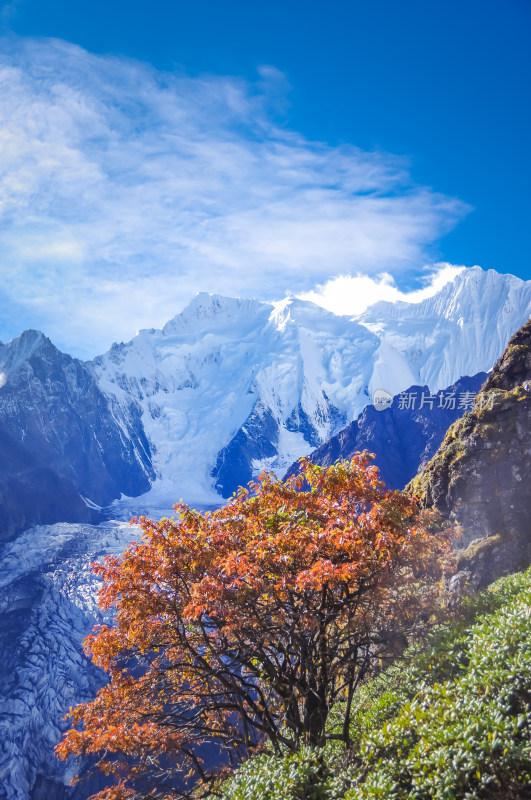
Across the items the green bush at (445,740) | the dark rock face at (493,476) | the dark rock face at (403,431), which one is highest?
the dark rock face at (403,431)

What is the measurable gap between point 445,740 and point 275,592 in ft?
16.3

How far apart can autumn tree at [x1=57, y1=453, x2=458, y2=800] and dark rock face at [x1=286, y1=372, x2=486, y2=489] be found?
476 ft

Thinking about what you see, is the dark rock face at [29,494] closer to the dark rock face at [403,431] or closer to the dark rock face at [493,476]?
the dark rock face at [403,431]

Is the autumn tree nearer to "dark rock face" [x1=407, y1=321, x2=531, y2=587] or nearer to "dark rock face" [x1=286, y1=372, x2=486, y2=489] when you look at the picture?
"dark rock face" [x1=407, y1=321, x2=531, y2=587]

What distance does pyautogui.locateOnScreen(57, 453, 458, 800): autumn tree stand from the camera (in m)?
10.6

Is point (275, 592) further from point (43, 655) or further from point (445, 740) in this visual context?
point (43, 655)

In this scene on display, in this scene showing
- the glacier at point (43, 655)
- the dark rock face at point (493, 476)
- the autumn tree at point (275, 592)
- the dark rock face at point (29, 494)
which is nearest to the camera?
the autumn tree at point (275, 592)

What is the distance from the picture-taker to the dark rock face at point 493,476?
18.5m

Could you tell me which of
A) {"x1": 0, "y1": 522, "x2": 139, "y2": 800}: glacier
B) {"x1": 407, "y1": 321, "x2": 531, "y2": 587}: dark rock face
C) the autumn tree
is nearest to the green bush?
the autumn tree

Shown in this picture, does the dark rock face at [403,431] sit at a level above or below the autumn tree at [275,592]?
above

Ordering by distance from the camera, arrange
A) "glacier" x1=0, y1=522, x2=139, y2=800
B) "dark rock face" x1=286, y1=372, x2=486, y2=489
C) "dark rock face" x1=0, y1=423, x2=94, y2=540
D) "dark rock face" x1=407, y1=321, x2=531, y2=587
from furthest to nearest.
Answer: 1. "dark rock face" x1=286, y1=372, x2=486, y2=489
2. "dark rock face" x1=0, y1=423, x2=94, y2=540
3. "glacier" x1=0, y1=522, x2=139, y2=800
4. "dark rock face" x1=407, y1=321, x2=531, y2=587

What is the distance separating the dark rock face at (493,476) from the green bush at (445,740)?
875 centimetres

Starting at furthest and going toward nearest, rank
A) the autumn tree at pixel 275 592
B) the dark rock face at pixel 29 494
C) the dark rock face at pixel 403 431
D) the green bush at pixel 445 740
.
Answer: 1. the dark rock face at pixel 403 431
2. the dark rock face at pixel 29 494
3. the autumn tree at pixel 275 592
4. the green bush at pixel 445 740

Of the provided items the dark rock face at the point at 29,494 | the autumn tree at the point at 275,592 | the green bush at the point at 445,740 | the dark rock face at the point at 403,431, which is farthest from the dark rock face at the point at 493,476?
the dark rock face at the point at 403,431
